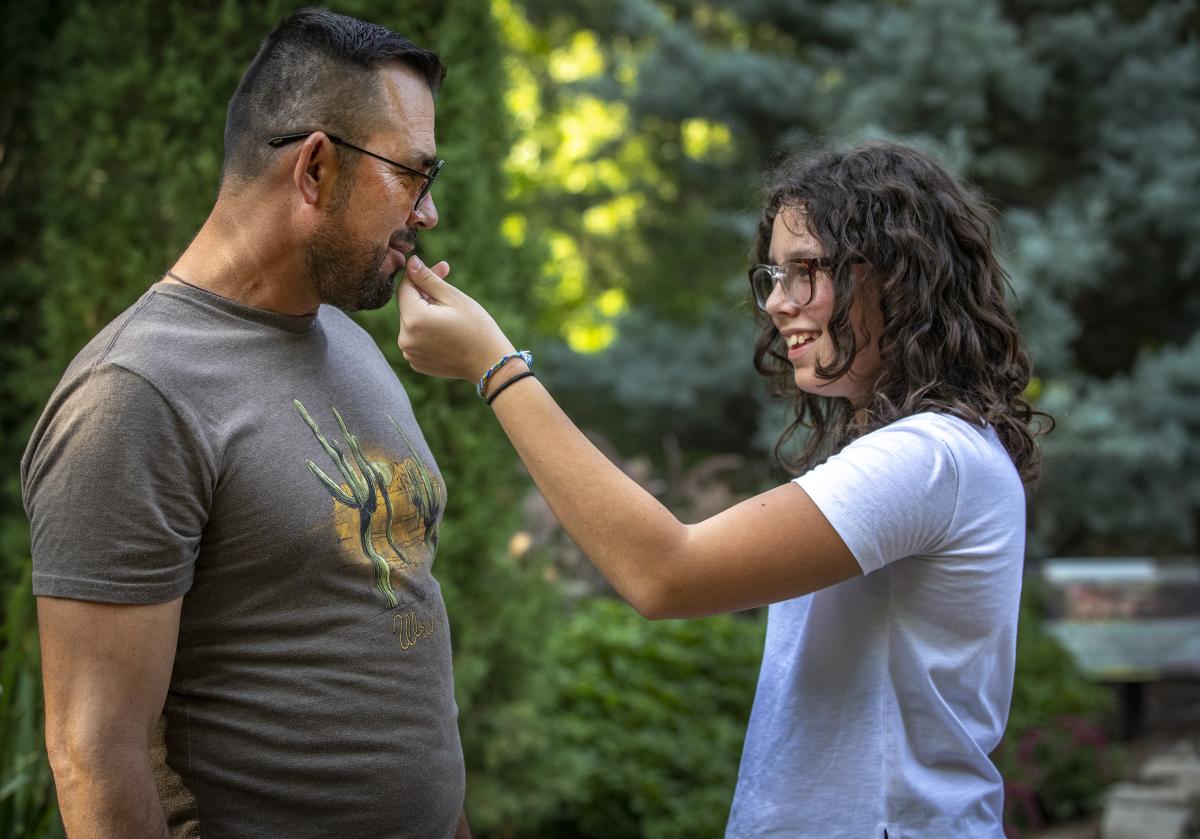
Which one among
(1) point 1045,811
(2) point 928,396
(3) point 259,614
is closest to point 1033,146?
(1) point 1045,811

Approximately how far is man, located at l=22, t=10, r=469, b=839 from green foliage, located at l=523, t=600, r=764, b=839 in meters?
2.83

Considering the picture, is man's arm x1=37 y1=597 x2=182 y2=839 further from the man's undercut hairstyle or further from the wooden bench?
the wooden bench

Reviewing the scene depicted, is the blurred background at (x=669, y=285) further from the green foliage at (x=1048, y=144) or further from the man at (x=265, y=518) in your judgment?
the man at (x=265, y=518)

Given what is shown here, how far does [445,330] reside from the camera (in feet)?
6.41

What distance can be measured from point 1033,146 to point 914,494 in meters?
8.50

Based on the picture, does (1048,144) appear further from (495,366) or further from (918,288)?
(495,366)

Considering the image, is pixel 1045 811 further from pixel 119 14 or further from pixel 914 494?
pixel 119 14

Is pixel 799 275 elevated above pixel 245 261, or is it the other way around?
pixel 799 275

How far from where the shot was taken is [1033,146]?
9422 mm

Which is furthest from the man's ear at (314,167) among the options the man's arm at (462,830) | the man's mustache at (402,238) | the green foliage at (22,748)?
the green foliage at (22,748)

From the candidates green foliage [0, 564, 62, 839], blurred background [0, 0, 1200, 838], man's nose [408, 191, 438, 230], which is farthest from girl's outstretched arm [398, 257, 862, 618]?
green foliage [0, 564, 62, 839]

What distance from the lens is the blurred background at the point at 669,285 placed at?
4.02 m

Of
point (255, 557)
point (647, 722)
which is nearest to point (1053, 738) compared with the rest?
point (647, 722)

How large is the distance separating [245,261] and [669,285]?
9923mm
